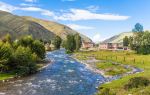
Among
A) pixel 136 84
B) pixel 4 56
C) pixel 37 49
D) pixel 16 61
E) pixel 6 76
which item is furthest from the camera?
pixel 37 49

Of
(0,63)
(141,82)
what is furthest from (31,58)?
(141,82)

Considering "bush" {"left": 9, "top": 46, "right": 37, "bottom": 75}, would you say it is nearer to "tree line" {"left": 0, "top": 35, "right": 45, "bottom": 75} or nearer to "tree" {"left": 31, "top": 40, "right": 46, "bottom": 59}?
"tree line" {"left": 0, "top": 35, "right": 45, "bottom": 75}

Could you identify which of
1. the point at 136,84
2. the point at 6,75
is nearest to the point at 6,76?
the point at 6,75

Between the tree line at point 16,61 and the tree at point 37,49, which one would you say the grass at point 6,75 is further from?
the tree at point 37,49

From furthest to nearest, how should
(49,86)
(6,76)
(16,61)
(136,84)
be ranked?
(16,61), (6,76), (49,86), (136,84)

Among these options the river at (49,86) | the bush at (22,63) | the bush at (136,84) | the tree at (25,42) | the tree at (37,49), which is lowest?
the river at (49,86)

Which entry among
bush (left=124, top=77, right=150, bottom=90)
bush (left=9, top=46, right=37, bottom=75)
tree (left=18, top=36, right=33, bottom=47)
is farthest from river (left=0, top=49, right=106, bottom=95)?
tree (left=18, top=36, right=33, bottom=47)

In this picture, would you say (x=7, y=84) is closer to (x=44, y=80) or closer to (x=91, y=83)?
(x=44, y=80)

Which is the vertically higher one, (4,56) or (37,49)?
(37,49)

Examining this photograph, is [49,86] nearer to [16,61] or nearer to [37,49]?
[16,61]

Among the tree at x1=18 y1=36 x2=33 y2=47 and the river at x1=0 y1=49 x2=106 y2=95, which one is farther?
the tree at x1=18 y1=36 x2=33 y2=47

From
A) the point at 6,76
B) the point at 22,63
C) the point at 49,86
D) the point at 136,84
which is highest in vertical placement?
the point at 22,63

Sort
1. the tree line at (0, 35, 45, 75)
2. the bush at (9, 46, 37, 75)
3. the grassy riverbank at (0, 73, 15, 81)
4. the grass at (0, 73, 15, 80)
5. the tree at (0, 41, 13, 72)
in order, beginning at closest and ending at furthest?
1. the grassy riverbank at (0, 73, 15, 81)
2. the grass at (0, 73, 15, 80)
3. the tree at (0, 41, 13, 72)
4. the tree line at (0, 35, 45, 75)
5. the bush at (9, 46, 37, 75)

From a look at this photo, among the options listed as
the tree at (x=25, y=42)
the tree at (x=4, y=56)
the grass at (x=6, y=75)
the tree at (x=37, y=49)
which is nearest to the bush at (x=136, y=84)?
the grass at (x=6, y=75)
